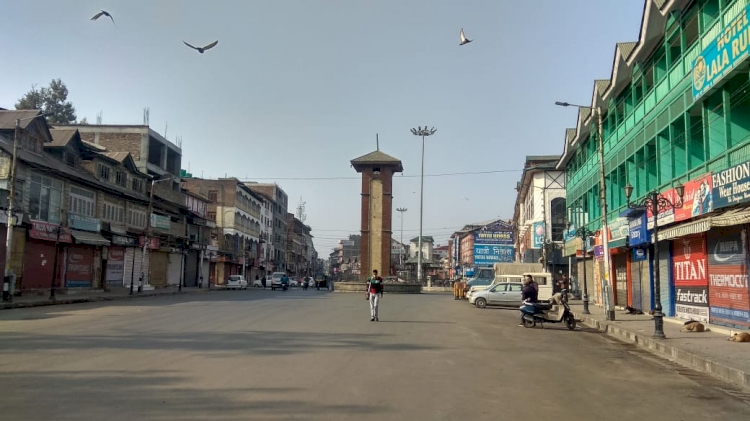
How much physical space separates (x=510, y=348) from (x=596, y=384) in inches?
176

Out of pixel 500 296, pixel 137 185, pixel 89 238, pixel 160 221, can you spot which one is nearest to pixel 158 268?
pixel 160 221

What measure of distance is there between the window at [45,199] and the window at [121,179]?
346 inches

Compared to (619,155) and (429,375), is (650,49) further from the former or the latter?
(429,375)

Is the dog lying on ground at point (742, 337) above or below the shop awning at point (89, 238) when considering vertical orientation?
below

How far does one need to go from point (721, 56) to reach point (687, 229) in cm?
515

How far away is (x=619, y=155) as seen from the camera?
2680cm

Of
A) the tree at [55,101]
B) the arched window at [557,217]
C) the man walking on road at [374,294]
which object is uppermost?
the tree at [55,101]

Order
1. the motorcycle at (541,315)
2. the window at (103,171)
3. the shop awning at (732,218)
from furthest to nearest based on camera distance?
the window at (103,171) < the motorcycle at (541,315) < the shop awning at (732,218)

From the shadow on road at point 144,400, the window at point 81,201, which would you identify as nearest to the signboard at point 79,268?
the window at point 81,201

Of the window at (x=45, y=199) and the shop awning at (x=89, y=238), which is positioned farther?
the shop awning at (x=89, y=238)

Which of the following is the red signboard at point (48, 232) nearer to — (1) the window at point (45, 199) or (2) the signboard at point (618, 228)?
(1) the window at point (45, 199)

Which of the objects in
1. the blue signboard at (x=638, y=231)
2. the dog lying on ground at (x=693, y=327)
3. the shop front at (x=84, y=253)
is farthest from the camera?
the shop front at (x=84, y=253)

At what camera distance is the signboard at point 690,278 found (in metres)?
18.0

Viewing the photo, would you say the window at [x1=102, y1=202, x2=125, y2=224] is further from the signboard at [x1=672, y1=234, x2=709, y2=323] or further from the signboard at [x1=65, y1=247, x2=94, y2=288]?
the signboard at [x1=672, y1=234, x2=709, y2=323]
